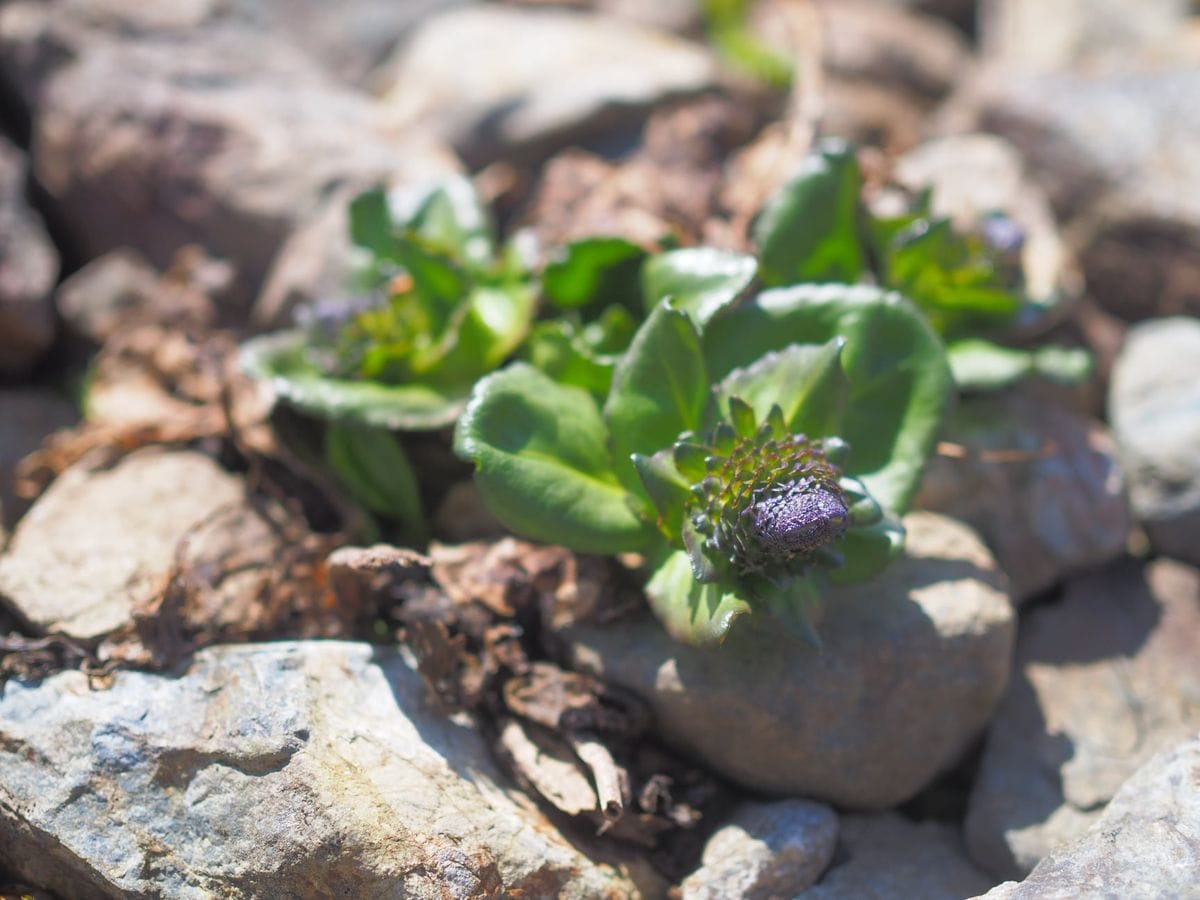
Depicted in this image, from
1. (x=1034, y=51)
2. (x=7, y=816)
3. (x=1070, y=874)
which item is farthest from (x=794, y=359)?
(x=1034, y=51)

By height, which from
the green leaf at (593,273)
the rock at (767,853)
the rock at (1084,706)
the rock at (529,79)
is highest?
the rock at (529,79)

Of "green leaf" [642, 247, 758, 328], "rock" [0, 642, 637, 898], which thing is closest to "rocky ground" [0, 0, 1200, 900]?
"rock" [0, 642, 637, 898]

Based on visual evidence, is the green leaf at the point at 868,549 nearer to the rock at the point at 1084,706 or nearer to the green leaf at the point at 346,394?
the rock at the point at 1084,706

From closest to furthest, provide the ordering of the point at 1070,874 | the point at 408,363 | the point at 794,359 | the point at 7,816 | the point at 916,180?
the point at 1070,874
the point at 7,816
the point at 794,359
the point at 408,363
the point at 916,180

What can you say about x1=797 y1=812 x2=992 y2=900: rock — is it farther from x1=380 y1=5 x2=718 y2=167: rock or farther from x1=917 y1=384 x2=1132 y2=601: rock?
Answer: x1=380 y1=5 x2=718 y2=167: rock

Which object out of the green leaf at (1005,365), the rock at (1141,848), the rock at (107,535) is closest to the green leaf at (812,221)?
the green leaf at (1005,365)

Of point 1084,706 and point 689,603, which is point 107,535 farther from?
point 1084,706

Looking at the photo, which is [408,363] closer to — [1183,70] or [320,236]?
[320,236]
